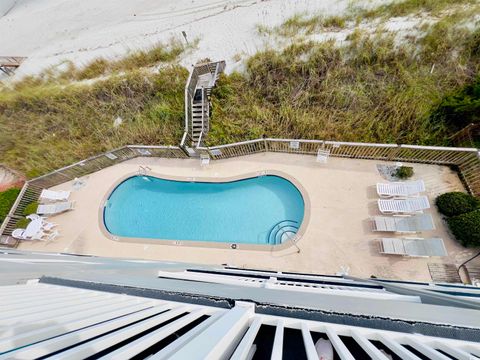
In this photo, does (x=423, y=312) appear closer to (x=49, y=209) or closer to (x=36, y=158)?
(x=49, y=209)

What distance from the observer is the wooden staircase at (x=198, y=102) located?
905 cm

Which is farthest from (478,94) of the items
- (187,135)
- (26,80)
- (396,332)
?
(26,80)

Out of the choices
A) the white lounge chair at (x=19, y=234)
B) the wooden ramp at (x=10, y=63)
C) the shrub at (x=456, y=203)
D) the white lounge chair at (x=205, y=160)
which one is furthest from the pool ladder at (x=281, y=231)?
the wooden ramp at (x=10, y=63)

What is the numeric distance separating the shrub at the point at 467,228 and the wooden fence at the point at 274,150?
1137mm

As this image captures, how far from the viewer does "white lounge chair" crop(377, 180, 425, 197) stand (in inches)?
264

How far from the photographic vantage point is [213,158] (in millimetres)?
9109

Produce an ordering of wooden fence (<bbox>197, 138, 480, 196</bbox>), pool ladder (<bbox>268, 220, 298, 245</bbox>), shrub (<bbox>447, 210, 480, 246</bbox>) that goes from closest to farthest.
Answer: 1. shrub (<bbox>447, 210, 480, 246</bbox>)
2. wooden fence (<bbox>197, 138, 480, 196</bbox>)
3. pool ladder (<bbox>268, 220, 298, 245</bbox>)

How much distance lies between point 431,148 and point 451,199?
1466mm

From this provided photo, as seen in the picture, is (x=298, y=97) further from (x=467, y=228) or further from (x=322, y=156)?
(x=467, y=228)

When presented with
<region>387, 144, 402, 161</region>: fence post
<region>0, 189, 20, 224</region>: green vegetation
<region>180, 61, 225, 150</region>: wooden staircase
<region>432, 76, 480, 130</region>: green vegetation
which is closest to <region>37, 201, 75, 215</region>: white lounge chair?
<region>0, 189, 20, 224</region>: green vegetation

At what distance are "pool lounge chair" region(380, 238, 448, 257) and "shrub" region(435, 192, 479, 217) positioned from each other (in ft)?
3.38

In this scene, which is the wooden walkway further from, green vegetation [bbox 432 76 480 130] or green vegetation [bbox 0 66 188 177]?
green vegetation [bbox 0 66 188 177]

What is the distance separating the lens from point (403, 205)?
6.75 meters

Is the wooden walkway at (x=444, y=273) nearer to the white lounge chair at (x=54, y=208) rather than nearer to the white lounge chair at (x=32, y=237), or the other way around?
the white lounge chair at (x=54, y=208)
